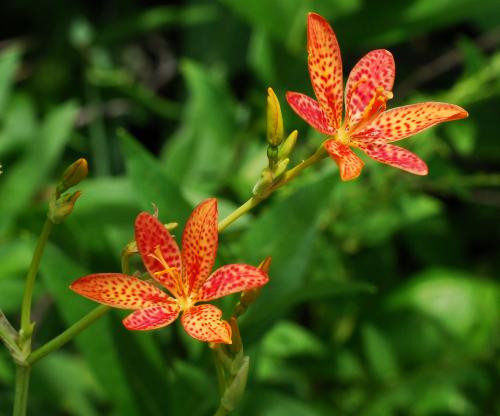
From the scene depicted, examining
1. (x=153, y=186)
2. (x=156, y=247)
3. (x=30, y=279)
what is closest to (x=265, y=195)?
(x=156, y=247)

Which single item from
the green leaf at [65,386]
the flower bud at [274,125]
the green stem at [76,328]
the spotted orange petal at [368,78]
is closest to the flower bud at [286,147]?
the flower bud at [274,125]

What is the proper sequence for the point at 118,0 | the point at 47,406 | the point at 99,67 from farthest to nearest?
the point at 118,0 → the point at 99,67 → the point at 47,406

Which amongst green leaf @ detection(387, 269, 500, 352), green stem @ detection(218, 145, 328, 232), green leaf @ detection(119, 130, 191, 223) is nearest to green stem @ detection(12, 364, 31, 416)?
green stem @ detection(218, 145, 328, 232)

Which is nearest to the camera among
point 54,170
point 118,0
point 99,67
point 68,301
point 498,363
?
point 68,301

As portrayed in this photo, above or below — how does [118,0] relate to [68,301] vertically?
above

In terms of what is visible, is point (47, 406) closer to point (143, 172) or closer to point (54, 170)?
point (143, 172)

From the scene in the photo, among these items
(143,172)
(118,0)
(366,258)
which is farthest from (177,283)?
(118,0)

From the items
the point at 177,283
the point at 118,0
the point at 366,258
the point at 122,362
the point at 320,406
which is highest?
the point at 118,0

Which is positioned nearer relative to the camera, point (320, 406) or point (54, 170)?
point (320, 406)

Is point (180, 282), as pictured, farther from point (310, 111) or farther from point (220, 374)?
point (310, 111)
